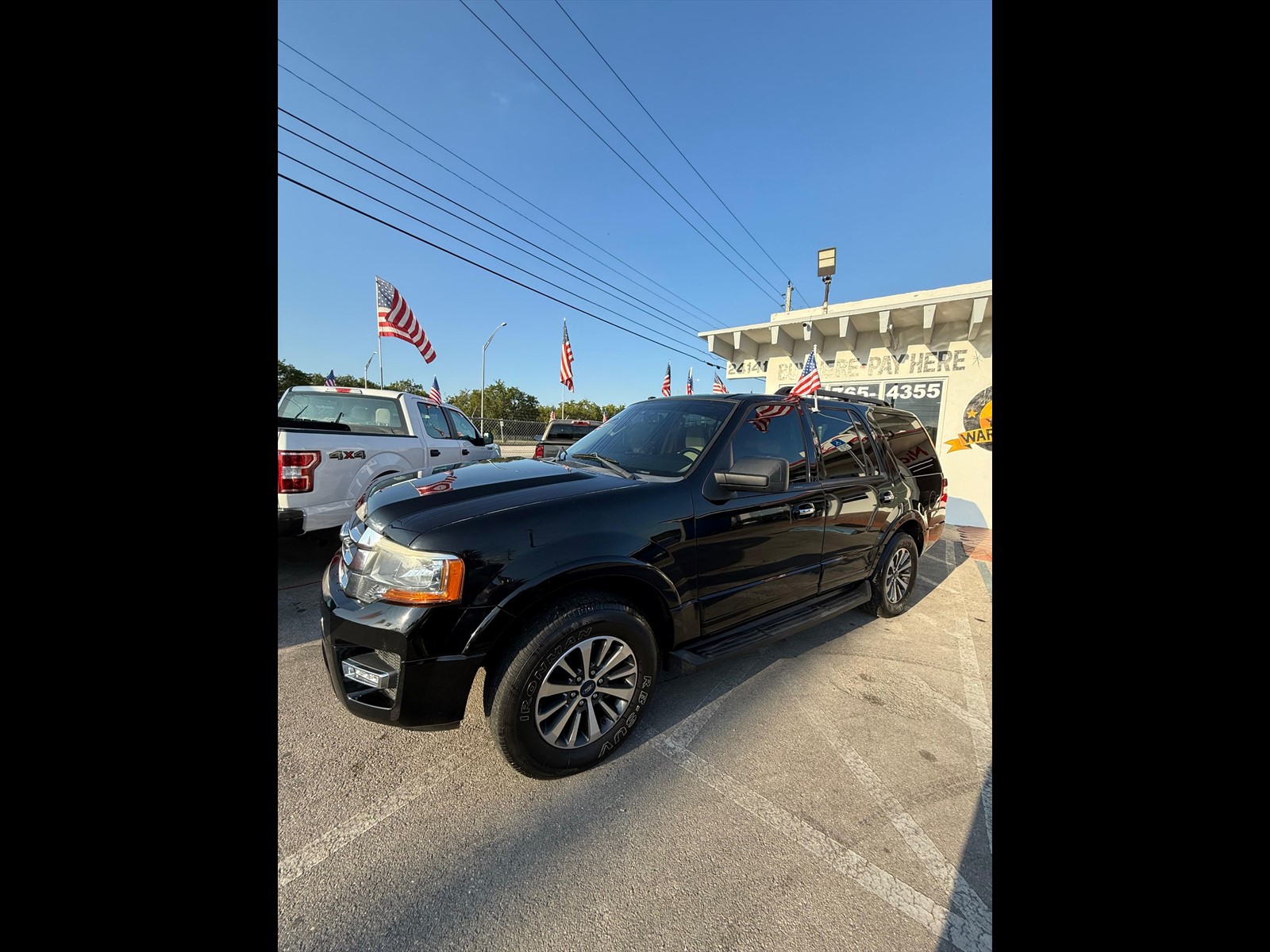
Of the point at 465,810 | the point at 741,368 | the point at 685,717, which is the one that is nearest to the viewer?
the point at 465,810

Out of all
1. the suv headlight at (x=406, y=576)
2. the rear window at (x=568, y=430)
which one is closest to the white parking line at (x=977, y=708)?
the suv headlight at (x=406, y=576)

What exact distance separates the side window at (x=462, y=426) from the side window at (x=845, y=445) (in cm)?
612

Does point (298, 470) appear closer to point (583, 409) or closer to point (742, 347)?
point (742, 347)

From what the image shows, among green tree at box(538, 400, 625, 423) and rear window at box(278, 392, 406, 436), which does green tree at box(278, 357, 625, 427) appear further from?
rear window at box(278, 392, 406, 436)

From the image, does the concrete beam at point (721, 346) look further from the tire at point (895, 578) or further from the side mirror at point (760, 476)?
the side mirror at point (760, 476)

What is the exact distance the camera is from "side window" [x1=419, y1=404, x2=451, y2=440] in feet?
23.0

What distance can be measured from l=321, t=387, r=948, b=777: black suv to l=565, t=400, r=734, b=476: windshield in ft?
0.06

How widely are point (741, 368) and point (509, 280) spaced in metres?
6.50

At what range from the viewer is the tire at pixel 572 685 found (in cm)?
212
